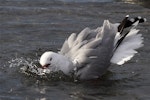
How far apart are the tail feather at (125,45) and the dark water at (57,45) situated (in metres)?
0.37

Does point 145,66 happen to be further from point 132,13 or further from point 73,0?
point 73,0

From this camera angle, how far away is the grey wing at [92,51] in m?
9.86

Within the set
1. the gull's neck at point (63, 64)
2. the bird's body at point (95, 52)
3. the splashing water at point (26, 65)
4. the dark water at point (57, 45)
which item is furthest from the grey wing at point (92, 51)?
the splashing water at point (26, 65)

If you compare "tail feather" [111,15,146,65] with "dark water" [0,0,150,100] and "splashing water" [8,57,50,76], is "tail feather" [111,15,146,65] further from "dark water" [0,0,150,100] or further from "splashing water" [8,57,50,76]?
"splashing water" [8,57,50,76]

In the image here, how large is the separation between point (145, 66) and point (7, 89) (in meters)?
2.63

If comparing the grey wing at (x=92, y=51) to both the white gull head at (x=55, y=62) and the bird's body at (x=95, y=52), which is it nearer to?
the bird's body at (x=95, y=52)

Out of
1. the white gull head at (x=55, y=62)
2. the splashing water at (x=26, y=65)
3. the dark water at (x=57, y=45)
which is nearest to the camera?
the dark water at (x=57, y=45)

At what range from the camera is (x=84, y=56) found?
9836 mm

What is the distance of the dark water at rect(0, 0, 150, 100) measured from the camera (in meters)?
9.24

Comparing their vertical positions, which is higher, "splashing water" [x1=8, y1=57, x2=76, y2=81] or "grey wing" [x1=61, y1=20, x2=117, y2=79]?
"grey wing" [x1=61, y1=20, x2=117, y2=79]

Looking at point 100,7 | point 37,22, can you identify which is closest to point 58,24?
point 37,22

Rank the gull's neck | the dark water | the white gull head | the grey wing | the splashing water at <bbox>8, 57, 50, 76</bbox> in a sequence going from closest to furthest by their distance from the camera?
the dark water
the white gull head
the gull's neck
the grey wing
the splashing water at <bbox>8, 57, 50, 76</bbox>

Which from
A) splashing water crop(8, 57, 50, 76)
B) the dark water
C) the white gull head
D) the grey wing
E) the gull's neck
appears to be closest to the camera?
the dark water

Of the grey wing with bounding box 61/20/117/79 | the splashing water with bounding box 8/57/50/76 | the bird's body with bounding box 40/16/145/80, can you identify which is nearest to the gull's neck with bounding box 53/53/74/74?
the bird's body with bounding box 40/16/145/80
